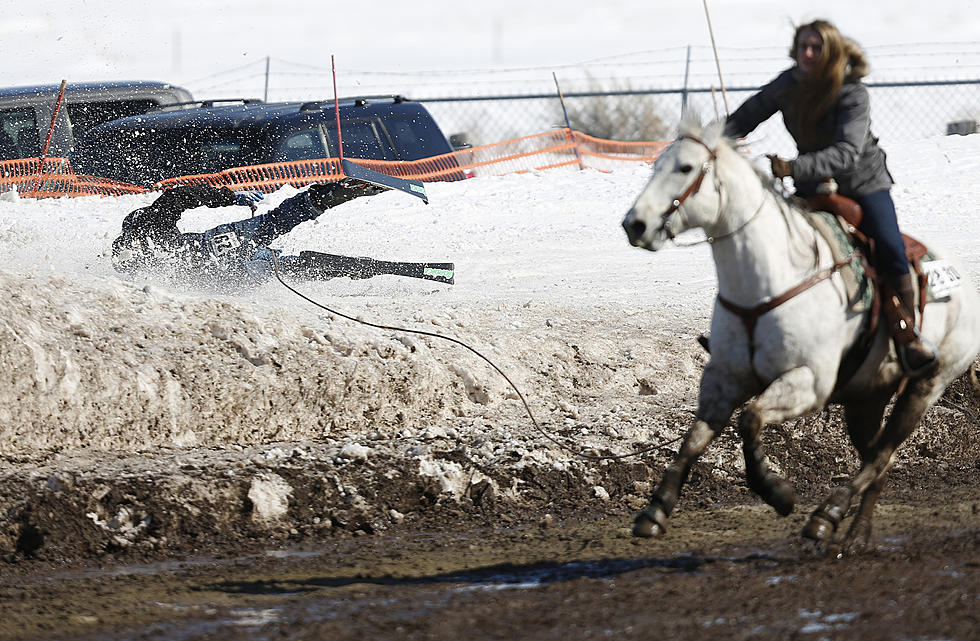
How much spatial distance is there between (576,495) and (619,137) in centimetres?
2277

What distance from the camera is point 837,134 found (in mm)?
5539

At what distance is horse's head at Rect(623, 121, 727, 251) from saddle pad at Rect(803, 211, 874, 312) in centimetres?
65

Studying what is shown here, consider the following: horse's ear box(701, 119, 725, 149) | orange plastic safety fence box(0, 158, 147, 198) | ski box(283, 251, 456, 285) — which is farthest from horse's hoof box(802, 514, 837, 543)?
orange plastic safety fence box(0, 158, 147, 198)

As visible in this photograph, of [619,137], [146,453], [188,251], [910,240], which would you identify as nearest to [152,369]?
[146,453]

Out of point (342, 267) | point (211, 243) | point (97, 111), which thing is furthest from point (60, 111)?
point (342, 267)

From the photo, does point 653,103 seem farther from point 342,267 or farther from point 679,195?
point 679,195

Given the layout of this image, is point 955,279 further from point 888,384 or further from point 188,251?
point 188,251

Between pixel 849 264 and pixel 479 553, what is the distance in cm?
Answer: 234

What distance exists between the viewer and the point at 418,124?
44.4 feet

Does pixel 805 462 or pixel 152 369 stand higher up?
pixel 152 369

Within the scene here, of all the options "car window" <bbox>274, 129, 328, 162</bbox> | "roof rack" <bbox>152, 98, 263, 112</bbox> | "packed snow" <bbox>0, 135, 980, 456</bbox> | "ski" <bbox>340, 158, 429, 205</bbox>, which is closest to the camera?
"packed snow" <bbox>0, 135, 980, 456</bbox>

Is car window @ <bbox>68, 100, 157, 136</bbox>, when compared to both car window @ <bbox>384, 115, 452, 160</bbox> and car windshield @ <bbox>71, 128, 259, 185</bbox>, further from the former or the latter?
car window @ <bbox>384, 115, 452, 160</bbox>

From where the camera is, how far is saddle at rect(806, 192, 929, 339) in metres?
5.71

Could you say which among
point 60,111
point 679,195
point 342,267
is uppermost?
point 60,111
